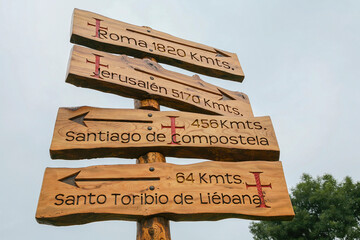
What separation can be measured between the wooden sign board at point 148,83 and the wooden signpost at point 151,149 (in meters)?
0.01

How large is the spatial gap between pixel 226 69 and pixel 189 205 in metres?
1.97

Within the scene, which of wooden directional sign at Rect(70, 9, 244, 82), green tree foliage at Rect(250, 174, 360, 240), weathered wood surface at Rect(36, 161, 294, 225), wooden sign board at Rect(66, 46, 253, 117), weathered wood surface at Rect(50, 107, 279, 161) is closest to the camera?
weathered wood surface at Rect(36, 161, 294, 225)

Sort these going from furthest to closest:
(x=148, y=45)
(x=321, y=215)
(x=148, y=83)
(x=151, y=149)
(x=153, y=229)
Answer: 1. (x=321, y=215)
2. (x=148, y=45)
3. (x=148, y=83)
4. (x=151, y=149)
5. (x=153, y=229)

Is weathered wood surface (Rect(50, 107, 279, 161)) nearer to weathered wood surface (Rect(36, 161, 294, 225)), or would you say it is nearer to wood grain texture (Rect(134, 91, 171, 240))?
weathered wood surface (Rect(36, 161, 294, 225))

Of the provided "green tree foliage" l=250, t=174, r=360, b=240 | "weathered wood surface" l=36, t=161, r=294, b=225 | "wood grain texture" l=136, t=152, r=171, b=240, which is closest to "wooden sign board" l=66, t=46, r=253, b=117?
"weathered wood surface" l=36, t=161, r=294, b=225

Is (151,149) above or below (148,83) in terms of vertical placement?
below

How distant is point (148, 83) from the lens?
2904 millimetres

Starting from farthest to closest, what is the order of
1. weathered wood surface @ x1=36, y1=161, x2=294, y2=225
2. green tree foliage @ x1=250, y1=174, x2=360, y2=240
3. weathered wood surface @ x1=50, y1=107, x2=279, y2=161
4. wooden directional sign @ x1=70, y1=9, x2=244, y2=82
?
1. green tree foliage @ x1=250, y1=174, x2=360, y2=240
2. wooden directional sign @ x1=70, y1=9, x2=244, y2=82
3. weathered wood surface @ x1=50, y1=107, x2=279, y2=161
4. weathered wood surface @ x1=36, y1=161, x2=294, y2=225

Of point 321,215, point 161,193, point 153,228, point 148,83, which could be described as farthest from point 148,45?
point 321,215

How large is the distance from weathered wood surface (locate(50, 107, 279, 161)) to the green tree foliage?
334 inches

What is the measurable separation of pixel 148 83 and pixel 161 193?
1.18 meters

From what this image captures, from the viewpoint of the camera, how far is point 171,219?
211 cm

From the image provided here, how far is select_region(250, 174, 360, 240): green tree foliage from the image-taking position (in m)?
9.73

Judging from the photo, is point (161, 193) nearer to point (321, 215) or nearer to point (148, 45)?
point (148, 45)
